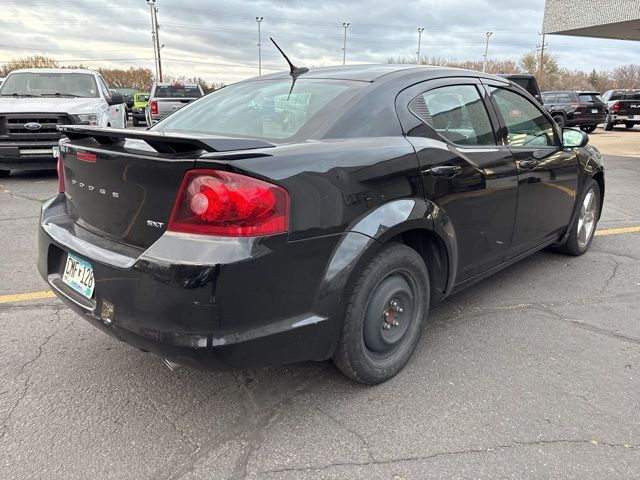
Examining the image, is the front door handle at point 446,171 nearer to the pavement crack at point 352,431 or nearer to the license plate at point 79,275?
the pavement crack at point 352,431

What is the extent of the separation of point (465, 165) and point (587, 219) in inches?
103

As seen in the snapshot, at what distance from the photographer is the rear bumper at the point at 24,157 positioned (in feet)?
26.2

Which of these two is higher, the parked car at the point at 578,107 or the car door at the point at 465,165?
the parked car at the point at 578,107

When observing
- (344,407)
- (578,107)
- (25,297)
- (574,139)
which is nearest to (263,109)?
(344,407)

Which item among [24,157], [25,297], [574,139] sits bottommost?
[25,297]

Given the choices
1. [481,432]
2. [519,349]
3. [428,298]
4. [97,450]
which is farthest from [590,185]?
[97,450]

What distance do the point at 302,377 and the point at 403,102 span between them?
5.33ft

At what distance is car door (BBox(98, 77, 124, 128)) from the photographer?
930 cm

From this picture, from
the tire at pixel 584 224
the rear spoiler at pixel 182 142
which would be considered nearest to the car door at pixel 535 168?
the tire at pixel 584 224

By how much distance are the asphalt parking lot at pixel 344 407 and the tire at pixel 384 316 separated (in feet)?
0.42

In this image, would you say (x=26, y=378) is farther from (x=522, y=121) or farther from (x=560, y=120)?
(x=560, y=120)

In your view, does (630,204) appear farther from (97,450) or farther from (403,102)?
(97,450)

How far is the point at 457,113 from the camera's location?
3.19 m

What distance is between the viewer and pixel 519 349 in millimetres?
3125
